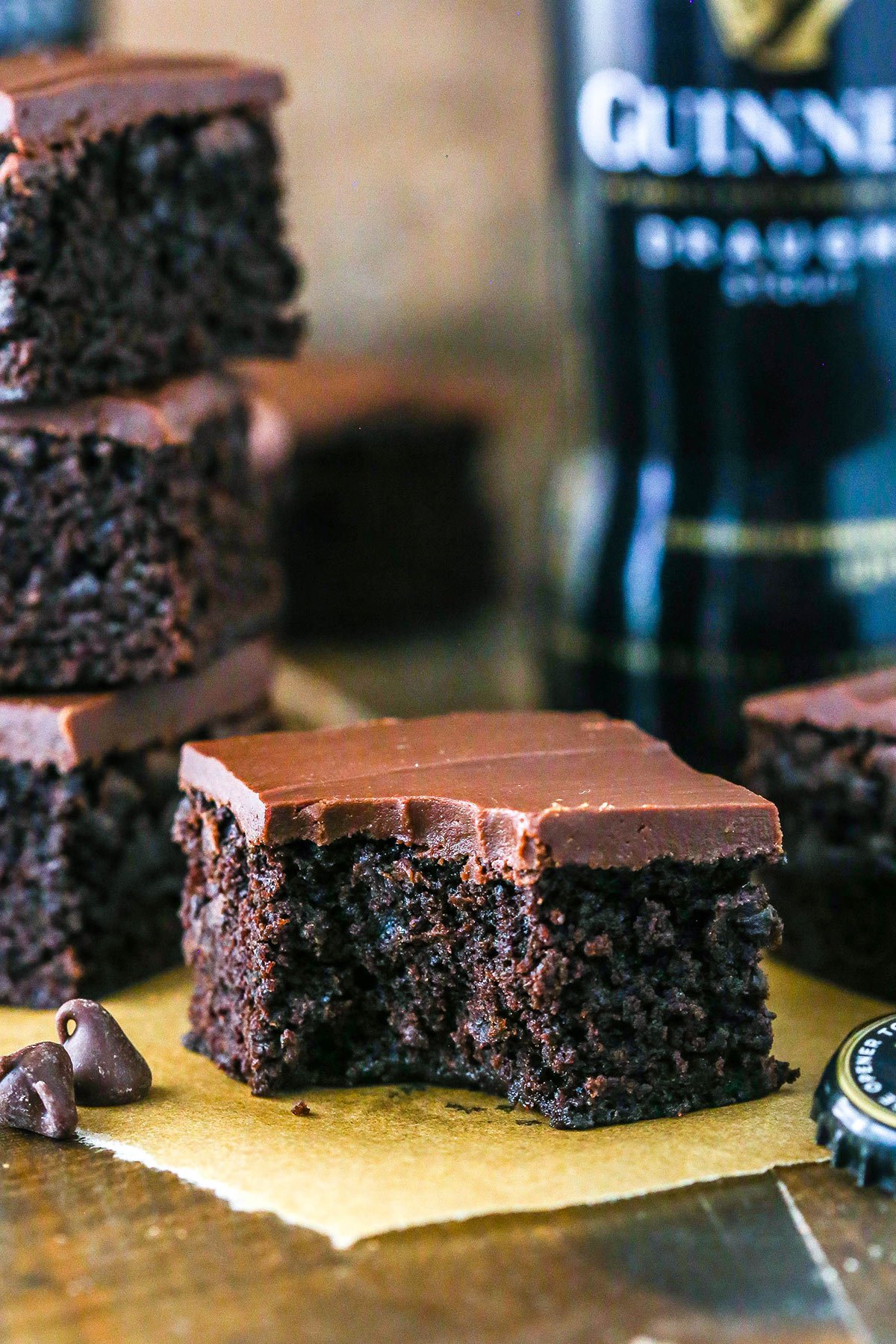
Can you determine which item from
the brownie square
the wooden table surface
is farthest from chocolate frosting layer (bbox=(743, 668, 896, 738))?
the brownie square

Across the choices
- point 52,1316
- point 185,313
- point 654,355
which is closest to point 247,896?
point 52,1316

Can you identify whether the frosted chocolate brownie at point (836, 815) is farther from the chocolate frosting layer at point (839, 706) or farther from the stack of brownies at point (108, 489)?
the stack of brownies at point (108, 489)

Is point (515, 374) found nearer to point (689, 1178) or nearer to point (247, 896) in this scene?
point (247, 896)

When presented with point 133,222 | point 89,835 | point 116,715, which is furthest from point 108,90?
point 89,835

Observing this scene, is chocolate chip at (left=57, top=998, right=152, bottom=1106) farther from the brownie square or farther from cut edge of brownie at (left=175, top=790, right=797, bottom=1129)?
the brownie square

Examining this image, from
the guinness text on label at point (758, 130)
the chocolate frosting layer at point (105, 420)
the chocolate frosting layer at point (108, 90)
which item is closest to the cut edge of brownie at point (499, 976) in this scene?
the chocolate frosting layer at point (105, 420)

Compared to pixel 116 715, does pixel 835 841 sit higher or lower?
lower

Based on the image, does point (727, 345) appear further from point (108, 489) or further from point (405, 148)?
point (405, 148)
